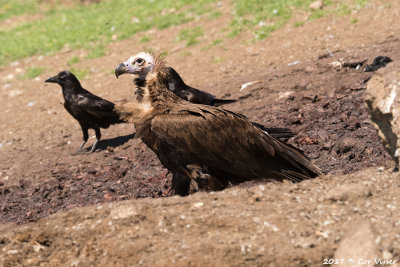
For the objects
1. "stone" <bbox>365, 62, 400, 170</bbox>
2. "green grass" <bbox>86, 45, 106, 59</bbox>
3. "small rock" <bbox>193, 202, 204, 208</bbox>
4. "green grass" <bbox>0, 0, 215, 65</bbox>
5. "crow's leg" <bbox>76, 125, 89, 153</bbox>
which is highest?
"stone" <bbox>365, 62, 400, 170</bbox>

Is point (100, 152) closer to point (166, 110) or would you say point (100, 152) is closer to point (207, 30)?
point (166, 110)

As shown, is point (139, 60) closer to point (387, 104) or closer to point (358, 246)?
point (387, 104)

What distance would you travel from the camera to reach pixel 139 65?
21.1ft

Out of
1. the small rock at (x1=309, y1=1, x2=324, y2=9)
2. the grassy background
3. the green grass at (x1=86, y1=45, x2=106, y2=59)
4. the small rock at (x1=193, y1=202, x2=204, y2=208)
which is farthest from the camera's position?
the green grass at (x1=86, y1=45, x2=106, y2=59)

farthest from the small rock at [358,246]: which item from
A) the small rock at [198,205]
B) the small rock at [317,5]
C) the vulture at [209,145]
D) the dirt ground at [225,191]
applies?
the small rock at [317,5]

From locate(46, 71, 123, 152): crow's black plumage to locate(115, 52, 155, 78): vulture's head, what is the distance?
9.73 feet

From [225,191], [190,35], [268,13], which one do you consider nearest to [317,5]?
[268,13]

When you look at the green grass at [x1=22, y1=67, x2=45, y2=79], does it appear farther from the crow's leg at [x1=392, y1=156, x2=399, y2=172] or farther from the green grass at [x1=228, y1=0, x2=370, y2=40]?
Result: the crow's leg at [x1=392, y1=156, x2=399, y2=172]

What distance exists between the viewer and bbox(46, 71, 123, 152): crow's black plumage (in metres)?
9.48

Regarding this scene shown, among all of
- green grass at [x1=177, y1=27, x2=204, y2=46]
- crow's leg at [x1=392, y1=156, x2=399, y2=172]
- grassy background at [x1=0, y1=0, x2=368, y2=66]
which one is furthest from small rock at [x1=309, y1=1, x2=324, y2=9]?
crow's leg at [x1=392, y1=156, x2=399, y2=172]

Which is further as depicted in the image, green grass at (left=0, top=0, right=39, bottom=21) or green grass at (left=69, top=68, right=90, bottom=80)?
green grass at (left=0, top=0, right=39, bottom=21)

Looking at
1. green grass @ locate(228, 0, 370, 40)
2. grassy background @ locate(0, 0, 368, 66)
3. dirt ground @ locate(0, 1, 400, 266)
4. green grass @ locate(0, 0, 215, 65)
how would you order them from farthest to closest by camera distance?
green grass @ locate(0, 0, 215, 65) → grassy background @ locate(0, 0, 368, 66) → green grass @ locate(228, 0, 370, 40) → dirt ground @ locate(0, 1, 400, 266)

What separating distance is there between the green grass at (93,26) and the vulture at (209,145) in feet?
31.4

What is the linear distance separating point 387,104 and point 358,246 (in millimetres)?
1233
